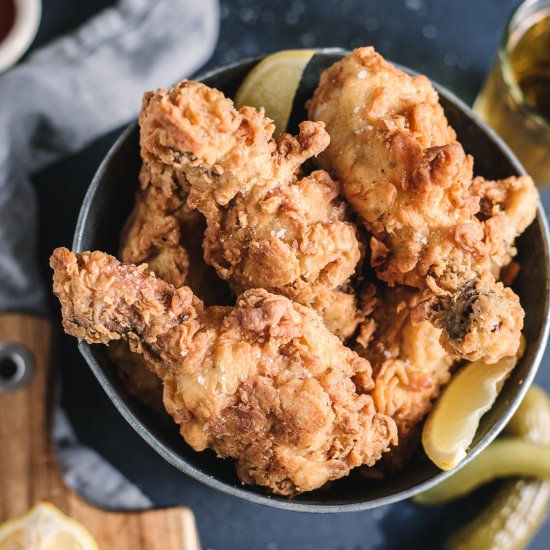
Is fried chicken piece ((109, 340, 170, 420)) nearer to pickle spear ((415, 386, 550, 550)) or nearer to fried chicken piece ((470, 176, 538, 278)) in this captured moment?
fried chicken piece ((470, 176, 538, 278))

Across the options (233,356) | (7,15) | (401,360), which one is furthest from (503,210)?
(7,15)

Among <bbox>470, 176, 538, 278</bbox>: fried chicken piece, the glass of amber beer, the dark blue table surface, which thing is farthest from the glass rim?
<bbox>470, 176, 538, 278</bbox>: fried chicken piece

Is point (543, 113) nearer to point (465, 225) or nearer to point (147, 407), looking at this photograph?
point (465, 225)

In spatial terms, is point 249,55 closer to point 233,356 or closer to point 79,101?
point 79,101

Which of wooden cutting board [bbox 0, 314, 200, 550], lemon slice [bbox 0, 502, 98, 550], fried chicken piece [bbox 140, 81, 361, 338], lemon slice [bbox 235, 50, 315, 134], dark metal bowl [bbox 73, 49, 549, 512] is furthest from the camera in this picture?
wooden cutting board [bbox 0, 314, 200, 550]

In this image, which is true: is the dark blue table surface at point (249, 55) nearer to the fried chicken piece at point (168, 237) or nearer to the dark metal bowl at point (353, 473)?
the dark metal bowl at point (353, 473)

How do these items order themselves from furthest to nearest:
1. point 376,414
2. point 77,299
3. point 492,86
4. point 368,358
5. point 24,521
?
point 492,86, point 24,521, point 368,358, point 376,414, point 77,299

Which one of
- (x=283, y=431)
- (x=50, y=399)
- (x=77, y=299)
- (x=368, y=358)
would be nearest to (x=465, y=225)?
(x=368, y=358)

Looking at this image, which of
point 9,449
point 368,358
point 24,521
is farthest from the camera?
point 9,449

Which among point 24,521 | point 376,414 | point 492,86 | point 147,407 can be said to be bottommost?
point 24,521
